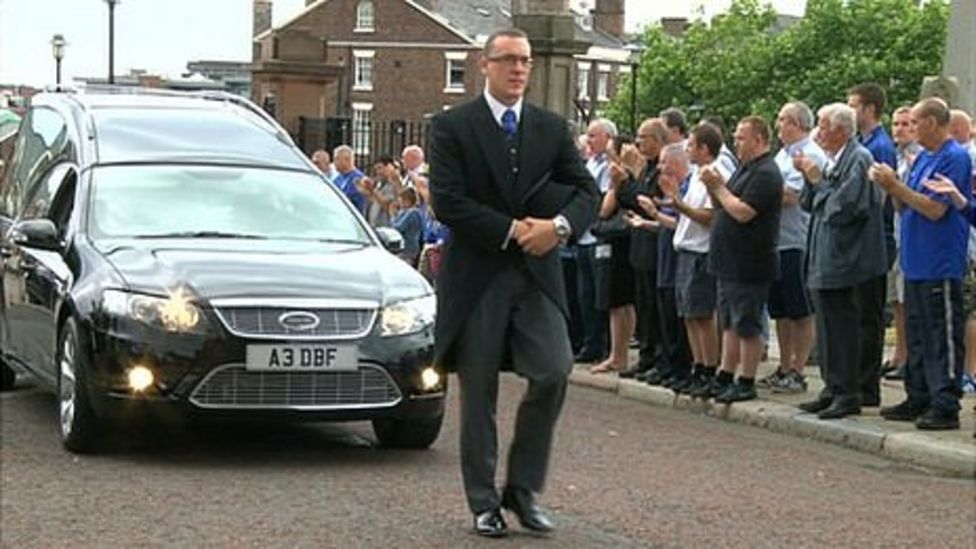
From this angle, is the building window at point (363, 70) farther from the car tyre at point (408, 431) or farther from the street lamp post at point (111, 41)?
the car tyre at point (408, 431)

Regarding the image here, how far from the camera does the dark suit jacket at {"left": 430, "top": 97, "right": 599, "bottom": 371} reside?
7.67 metres

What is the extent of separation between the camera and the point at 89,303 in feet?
31.7

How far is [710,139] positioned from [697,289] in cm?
112

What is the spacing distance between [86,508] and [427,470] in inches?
78.9

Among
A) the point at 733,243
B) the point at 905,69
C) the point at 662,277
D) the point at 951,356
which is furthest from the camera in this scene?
the point at 905,69

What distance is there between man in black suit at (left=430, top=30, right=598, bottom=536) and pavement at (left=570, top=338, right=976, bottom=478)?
10.5 ft

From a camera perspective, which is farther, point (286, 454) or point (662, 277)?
point (662, 277)

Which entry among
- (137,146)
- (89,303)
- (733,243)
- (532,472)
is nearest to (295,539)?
(532,472)

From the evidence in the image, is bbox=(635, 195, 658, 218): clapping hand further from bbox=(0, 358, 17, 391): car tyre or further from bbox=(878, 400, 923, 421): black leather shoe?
bbox=(0, 358, 17, 391): car tyre

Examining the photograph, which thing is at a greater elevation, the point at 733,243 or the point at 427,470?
the point at 733,243

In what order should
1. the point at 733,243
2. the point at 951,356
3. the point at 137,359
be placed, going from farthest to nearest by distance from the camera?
the point at 733,243, the point at 951,356, the point at 137,359

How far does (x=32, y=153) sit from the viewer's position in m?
12.6

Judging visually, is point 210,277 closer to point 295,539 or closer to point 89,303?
point 89,303

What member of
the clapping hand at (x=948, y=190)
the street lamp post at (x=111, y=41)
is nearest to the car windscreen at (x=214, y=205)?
the clapping hand at (x=948, y=190)
